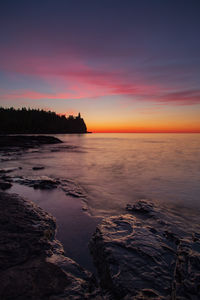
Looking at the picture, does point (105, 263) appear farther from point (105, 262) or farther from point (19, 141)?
point (19, 141)

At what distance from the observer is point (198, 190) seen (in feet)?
29.8

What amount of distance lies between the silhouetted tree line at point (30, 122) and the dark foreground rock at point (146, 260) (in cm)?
10314

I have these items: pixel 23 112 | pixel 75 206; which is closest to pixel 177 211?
pixel 75 206

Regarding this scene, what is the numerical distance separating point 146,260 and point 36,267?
2.04 metres

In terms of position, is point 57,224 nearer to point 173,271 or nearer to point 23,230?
point 23,230

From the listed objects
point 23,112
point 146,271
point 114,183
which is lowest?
point 114,183

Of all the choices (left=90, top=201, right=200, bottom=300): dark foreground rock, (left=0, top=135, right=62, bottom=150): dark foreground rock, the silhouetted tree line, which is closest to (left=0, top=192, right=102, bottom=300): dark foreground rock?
(left=90, top=201, right=200, bottom=300): dark foreground rock

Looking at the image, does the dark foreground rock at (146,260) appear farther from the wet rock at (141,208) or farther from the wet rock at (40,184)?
the wet rock at (40,184)

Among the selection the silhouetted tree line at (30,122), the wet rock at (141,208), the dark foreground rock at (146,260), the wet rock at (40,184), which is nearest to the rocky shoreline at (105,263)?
the dark foreground rock at (146,260)

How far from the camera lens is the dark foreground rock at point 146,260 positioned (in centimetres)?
255

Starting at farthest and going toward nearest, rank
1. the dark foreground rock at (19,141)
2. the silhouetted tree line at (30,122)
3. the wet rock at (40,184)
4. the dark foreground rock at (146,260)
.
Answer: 1. the silhouetted tree line at (30,122)
2. the dark foreground rock at (19,141)
3. the wet rock at (40,184)
4. the dark foreground rock at (146,260)

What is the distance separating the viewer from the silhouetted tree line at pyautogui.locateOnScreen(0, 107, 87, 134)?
316 ft

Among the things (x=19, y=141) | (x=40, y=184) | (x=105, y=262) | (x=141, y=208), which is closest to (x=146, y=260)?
(x=105, y=262)

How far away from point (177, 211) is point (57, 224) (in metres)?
4.56
